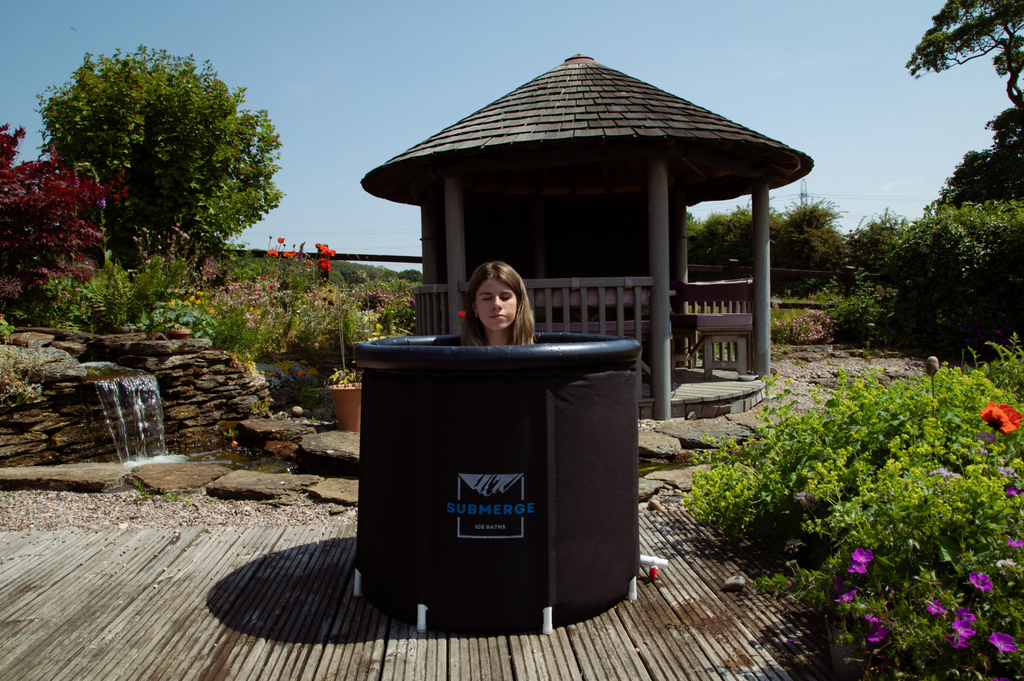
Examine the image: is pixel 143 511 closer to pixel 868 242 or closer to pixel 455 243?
pixel 455 243

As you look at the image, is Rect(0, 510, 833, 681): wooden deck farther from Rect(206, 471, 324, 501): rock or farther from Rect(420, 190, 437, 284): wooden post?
Rect(420, 190, 437, 284): wooden post

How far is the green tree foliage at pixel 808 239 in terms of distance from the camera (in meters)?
18.1

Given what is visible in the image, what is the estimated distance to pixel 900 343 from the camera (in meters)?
10.9

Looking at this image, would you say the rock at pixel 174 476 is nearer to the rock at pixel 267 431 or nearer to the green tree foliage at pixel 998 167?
the rock at pixel 267 431

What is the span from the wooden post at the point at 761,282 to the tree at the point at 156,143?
7.84 metres

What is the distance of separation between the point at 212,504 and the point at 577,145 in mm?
4321

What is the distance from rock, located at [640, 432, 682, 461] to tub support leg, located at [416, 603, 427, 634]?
128 inches

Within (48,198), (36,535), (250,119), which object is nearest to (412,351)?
(36,535)

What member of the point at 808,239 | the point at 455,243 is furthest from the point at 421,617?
the point at 808,239

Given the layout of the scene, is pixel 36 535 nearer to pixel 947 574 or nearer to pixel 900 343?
pixel 947 574

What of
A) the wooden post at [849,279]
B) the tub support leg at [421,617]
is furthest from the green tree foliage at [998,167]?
the tub support leg at [421,617]

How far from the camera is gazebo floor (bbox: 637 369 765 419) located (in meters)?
6.41

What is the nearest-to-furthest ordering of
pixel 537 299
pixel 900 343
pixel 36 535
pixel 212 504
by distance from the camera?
pixel 36 535
pixel 212 504
pixel 537 299
pixel 900 343

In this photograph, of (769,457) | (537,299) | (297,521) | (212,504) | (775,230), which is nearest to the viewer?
(769,457)
